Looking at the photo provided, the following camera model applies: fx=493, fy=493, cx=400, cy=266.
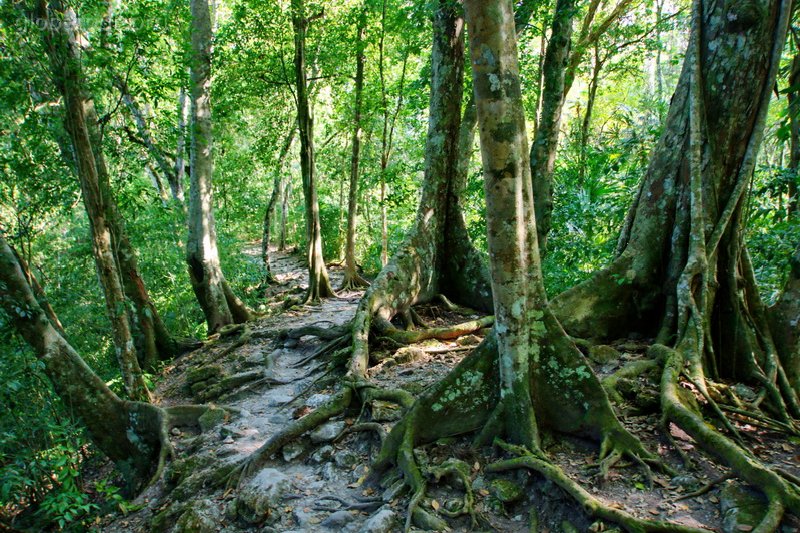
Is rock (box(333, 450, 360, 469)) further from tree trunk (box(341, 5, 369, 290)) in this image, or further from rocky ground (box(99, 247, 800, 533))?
tree trunk (box(341, 5, 369, 290))

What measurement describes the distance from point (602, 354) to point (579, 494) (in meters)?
2.32

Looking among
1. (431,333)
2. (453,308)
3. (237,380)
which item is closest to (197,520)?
(237,380)

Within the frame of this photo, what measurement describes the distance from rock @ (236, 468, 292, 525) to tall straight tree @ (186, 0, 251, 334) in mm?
6668

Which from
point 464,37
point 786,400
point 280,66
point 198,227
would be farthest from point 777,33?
point 280,66

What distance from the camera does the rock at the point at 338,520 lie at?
3.93m

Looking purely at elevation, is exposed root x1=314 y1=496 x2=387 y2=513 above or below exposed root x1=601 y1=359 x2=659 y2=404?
below

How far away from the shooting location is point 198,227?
1047cm

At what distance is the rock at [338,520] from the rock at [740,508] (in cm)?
260

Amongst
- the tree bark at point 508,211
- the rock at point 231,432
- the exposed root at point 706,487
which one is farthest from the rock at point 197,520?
the exposed root at point 706,487

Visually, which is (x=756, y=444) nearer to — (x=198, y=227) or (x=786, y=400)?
(x=786, y=400)

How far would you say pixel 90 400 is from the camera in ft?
20.0

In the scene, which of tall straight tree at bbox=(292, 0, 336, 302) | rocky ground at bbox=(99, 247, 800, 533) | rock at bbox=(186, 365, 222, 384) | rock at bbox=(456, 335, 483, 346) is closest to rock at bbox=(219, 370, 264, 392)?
→ rocky ground at bbox=(99, 247, 800, 533)

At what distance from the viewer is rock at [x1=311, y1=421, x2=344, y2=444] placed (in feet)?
17.0

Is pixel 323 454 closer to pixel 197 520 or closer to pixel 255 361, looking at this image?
pixel 197 520
